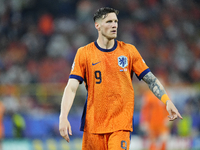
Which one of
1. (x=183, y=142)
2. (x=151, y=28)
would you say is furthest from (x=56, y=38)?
(x=183, y=142)

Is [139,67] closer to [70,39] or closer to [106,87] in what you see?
[106,87]

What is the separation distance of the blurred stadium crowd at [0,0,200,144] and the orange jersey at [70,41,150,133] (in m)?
8.82

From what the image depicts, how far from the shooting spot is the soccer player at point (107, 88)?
4281 millimetres

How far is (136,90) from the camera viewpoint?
13.1 metres

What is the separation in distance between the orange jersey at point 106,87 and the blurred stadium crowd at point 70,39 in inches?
347

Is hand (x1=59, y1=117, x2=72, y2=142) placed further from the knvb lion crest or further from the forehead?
the forehead

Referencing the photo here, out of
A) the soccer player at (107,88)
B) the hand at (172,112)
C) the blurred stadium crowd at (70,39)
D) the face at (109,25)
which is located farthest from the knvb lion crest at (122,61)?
the blurred stadium crowd at (70,39)

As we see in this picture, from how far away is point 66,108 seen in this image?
408 cm

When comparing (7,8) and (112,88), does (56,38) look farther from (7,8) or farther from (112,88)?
(112,88)

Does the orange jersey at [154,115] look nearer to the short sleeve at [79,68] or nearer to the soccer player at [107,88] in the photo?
the soccer player at [107,88]

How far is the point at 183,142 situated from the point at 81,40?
7.29m

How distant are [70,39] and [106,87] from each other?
12501 millimetres

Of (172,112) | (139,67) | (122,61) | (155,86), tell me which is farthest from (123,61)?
(172,112)

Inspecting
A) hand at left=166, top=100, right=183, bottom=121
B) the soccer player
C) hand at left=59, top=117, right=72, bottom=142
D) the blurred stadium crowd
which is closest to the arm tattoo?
the soccer player
